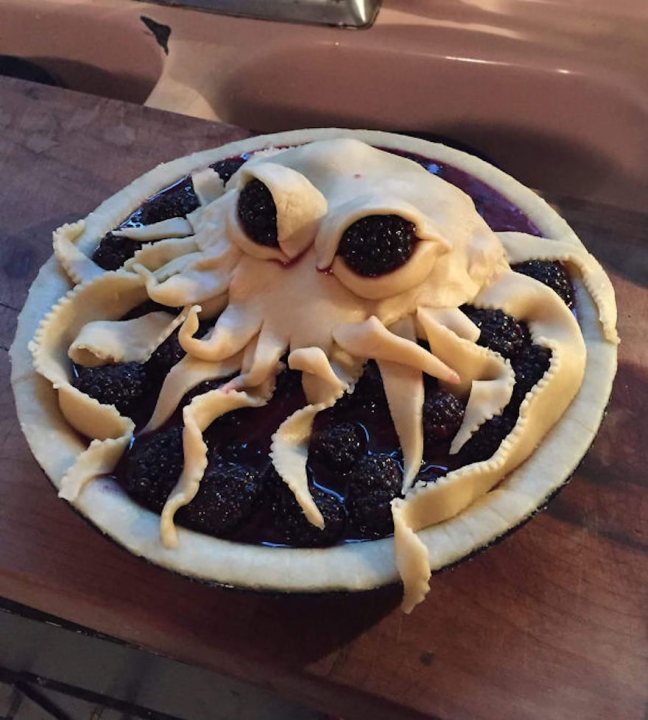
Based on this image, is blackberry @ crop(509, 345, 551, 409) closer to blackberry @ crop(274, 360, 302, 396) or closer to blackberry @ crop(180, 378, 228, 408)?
blackberry @ crop(274, 360, 302, 396)

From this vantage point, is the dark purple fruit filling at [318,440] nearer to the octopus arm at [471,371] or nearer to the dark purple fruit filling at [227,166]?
the octopus arm at [471,371]

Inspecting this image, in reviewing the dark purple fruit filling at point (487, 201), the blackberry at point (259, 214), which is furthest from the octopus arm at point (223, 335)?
the dark purple fruit filling at point (487, 201)

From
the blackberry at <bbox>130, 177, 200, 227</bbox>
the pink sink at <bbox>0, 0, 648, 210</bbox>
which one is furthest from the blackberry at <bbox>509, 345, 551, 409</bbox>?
the pink sink at <bbox>0, 0, 648, 210</bbox>

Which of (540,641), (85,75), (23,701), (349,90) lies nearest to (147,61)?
(85,75)

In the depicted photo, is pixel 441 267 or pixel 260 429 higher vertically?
pixel 441 267

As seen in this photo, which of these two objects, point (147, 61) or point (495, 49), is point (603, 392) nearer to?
point (495, 49)

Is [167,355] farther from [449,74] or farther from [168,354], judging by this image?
[449,74]

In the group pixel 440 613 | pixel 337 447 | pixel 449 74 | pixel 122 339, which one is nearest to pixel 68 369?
pixel 122 339
